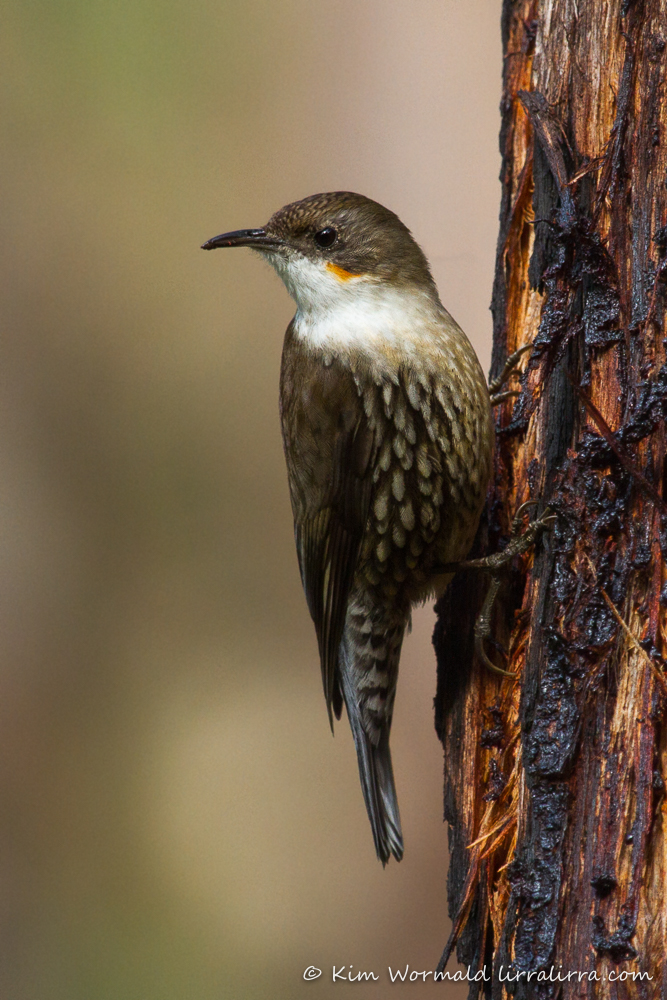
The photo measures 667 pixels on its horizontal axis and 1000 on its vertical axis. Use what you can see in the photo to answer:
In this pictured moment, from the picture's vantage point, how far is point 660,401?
6.70ft

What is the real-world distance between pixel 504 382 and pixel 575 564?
2.49 ft

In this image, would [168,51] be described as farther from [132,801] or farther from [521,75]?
[132,801]

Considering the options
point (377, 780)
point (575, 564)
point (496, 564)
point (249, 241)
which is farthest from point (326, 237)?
point (377, 780)

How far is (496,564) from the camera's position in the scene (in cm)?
250

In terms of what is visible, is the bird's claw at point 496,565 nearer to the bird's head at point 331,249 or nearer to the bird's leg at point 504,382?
the bird's leg at point 504,382

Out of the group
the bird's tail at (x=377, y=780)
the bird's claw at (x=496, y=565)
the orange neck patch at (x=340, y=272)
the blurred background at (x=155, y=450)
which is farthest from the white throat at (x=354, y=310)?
the blurred background at (x=155, y=450)

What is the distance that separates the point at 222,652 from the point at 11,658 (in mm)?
1027

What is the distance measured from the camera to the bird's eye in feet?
9.58

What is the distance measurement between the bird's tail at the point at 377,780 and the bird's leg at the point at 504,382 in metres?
0.85

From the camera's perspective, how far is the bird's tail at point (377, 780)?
9.10ft

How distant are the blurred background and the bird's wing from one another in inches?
71.8

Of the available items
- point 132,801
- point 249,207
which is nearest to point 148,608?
point 132,801

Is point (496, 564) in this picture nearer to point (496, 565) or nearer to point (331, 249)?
point (496, 565)

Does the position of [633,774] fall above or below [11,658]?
above
